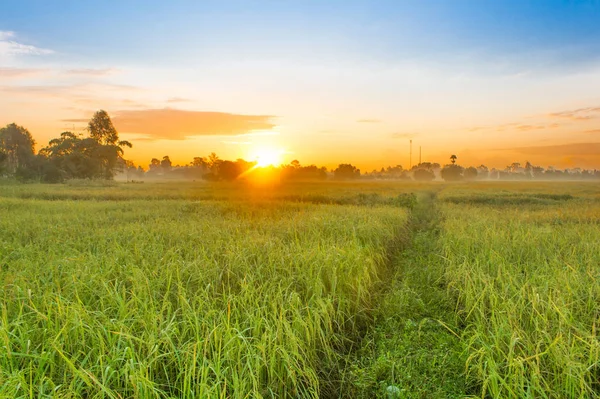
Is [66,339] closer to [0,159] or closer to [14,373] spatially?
[14,373]

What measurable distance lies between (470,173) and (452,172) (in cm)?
3291

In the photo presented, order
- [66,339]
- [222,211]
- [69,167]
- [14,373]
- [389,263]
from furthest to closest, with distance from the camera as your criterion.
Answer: [69,167] → [222,211] → [389,263] → [66,339] → [14,373]

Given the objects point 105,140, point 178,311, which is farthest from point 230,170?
point 178,311

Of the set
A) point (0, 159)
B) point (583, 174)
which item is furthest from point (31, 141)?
point (583, 174)

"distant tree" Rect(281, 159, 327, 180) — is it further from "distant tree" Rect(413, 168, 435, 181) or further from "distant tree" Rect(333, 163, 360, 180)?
"distant tree" Rect(413, 168, 435, 181)

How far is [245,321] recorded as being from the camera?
160 inches

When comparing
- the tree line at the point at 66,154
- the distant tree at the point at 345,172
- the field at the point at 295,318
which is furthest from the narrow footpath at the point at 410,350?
the distant tree at the point at 345,172

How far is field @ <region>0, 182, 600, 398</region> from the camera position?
10.9 feet

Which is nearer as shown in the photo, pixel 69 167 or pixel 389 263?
pixel 389 263

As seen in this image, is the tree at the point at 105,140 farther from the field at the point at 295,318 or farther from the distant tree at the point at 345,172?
the distant tree at the point at 345,172

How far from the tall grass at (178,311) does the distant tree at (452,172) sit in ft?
439

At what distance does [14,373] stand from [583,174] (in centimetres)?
21692

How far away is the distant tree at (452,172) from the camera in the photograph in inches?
5109

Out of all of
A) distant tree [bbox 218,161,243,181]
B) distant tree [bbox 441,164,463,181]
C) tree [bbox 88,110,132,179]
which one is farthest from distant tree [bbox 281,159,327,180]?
distant tree [bbox 441,164,463,181]
